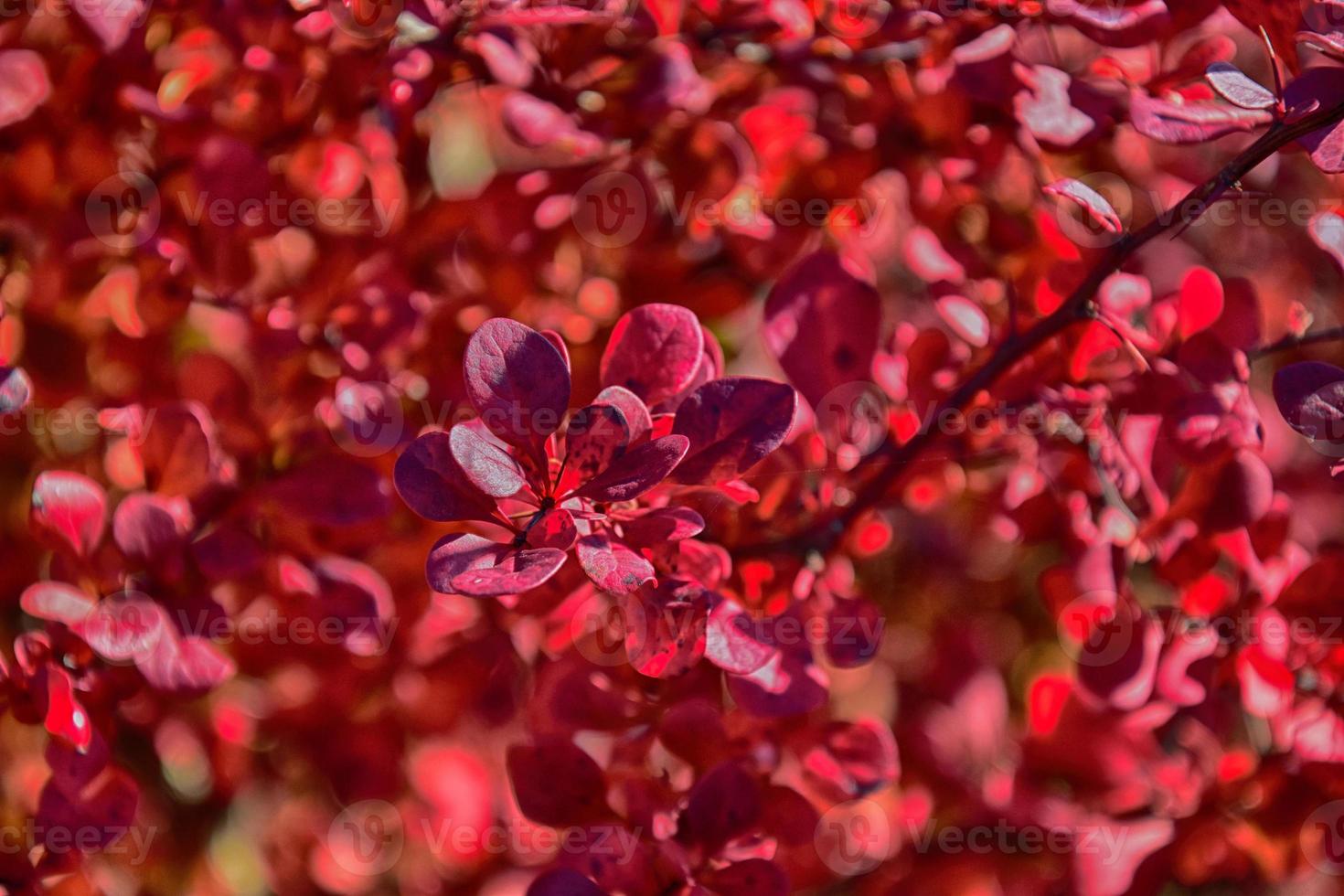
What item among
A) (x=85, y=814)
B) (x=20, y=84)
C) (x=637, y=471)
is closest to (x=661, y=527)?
(x=637, y=471)

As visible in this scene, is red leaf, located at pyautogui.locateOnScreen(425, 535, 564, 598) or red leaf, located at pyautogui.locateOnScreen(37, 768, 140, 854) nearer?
red leaf, located at pyautogui.locateOnScreen(425, 535, 564, 598)

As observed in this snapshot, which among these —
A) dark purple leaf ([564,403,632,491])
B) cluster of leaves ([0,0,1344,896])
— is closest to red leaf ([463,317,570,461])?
dark purple leaf ([564,403,632,491])

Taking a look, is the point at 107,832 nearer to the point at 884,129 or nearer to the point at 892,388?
the point at 892,388

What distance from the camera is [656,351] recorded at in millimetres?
549

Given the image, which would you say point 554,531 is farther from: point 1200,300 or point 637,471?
point 1200,300

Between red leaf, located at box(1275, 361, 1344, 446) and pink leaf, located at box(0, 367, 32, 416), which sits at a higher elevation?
red leaf, located at box(1275, 361, 1344, 446)

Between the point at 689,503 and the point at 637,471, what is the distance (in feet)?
0.45

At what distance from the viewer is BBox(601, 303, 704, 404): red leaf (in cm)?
55

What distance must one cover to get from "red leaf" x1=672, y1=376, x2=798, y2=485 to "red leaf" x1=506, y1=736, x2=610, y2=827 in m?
0.23

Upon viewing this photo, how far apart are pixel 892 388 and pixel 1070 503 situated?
17 cm

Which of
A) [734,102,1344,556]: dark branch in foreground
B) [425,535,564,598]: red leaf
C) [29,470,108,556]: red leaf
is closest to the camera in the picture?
[425,535,564,598]: red leaf

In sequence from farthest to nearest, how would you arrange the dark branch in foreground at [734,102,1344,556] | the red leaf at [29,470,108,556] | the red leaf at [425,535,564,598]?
the red leaf at [29,470,108,556], the dark branch in foreground at [734,102,1344,556], the red leaf at [425,535,564,598]

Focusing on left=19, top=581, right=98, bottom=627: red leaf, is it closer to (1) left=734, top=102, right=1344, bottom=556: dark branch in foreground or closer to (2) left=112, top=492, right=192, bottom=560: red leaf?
(2) left=112, top=492, right=192, bottom=560: red leaf

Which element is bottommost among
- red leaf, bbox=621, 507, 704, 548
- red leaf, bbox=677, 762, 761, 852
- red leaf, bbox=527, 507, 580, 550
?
red leaf, bbox=677, 762, 761, 852
